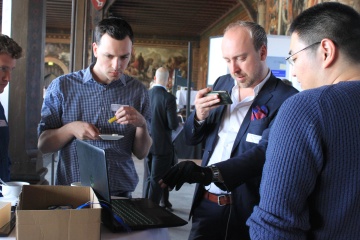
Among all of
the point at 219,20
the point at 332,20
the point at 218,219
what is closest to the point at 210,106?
the point at 218,219

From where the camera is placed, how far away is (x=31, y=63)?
3549mm

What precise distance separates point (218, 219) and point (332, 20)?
1273mm

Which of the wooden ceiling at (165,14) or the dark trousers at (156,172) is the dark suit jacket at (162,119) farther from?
the wooden ceiling at (165,14)

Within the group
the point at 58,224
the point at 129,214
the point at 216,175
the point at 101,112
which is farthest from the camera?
the point at 101,112

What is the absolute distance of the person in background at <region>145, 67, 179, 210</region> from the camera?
552 cm

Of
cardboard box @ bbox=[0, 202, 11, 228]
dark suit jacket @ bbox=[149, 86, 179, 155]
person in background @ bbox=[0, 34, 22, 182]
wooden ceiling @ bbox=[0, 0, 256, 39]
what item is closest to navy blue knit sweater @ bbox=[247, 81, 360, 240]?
cardboard box @ bbox=[0, 202, 11, 228]

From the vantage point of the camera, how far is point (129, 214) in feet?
5.59

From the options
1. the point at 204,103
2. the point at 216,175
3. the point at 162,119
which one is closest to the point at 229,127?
the point at 204,103

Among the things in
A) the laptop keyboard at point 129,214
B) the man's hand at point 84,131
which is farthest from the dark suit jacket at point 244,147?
the man's hand at point 84,131

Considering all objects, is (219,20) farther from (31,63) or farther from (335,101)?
(335,101)

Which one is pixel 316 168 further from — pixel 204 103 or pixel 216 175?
pixel 204 103

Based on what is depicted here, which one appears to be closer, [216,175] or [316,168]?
[316,168]

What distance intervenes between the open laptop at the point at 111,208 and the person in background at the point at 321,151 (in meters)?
0.53

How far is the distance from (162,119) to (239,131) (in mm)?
3518
